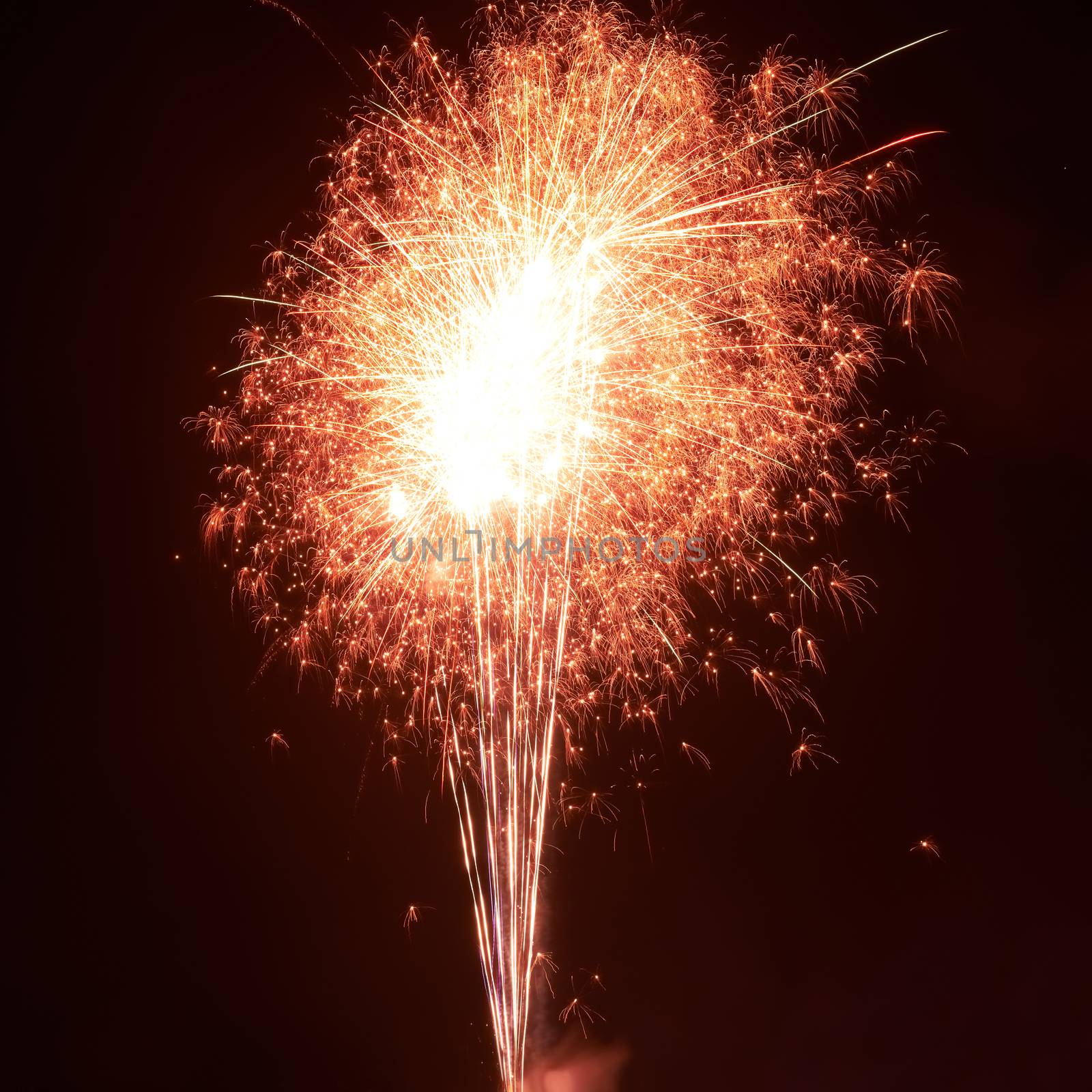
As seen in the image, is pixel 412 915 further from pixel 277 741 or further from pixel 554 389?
pixel 554 389

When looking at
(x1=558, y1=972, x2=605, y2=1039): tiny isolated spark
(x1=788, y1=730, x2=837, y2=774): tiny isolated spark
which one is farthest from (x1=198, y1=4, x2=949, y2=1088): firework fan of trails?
(x1=788, y1=730, x2=837, y2=774): tiny isolated spark

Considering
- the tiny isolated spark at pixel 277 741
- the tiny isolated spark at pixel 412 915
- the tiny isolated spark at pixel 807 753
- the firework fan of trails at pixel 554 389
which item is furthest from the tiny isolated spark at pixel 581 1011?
the tiny isolated spark at pixel 277 741

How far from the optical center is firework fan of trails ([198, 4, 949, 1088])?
377cm

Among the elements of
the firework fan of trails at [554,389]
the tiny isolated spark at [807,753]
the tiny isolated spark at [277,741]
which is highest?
the firework fan of trails at [554,389]

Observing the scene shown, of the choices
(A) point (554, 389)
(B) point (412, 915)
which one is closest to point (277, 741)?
(B) point (412, 915)

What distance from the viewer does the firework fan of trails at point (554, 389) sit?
377cm

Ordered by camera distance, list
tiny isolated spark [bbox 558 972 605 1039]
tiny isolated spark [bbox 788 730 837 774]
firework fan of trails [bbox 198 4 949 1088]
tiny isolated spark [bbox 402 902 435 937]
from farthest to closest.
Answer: tiny isolated spark [bbox 402 902 435 937], tiny isolated spark [bbox 788 730 837 774], tiny isolated spark [bbox 558 972 605 1039], firework fan of trails [bbox 198 4 949 1088]

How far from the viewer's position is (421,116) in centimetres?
397

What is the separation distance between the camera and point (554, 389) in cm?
376

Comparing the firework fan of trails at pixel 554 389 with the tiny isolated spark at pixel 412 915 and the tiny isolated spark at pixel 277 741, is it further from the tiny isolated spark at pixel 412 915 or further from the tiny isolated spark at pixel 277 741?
the tiny isolated spark at pixel 277 741

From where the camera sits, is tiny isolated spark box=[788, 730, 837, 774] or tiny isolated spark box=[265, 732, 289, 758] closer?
tiny isolated spark box=[788, 730, 837, 774]

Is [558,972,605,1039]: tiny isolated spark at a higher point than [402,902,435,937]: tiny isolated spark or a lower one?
lower

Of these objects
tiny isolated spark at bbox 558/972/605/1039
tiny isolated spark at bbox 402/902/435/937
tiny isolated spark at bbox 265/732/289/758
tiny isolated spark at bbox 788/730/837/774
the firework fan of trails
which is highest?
the firework fan of trails

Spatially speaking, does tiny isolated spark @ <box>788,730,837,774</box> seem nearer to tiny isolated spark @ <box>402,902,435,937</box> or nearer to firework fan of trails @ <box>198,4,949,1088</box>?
firework fan of trails @ <box>198,4,949,1088</box>
